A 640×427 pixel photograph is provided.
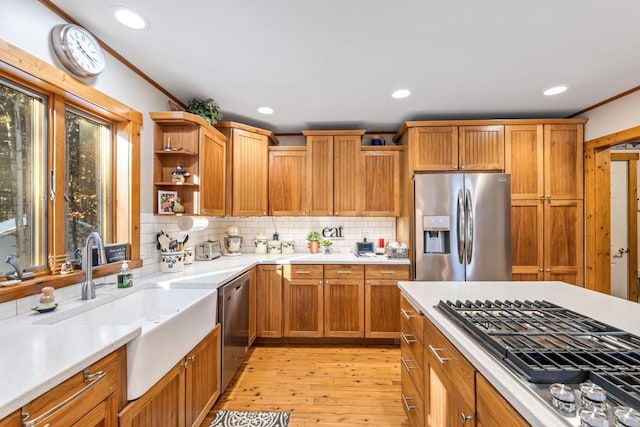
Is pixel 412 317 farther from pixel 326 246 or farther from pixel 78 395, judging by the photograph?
pixel 326 246

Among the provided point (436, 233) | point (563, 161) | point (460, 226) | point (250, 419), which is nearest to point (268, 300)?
point (250, 419)

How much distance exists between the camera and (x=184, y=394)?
5.13 feet

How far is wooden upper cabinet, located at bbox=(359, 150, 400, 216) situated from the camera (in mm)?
3375

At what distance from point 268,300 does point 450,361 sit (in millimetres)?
2252

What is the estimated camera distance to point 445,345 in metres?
1.18

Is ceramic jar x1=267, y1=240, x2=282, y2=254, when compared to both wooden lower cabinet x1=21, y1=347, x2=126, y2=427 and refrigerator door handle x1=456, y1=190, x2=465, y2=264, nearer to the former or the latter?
refrigerator door handle x1=456, y1=190, x2=465, y2=264

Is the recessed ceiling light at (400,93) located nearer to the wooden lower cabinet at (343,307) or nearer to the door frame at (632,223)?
the wooden lower cabinet at (343,307)

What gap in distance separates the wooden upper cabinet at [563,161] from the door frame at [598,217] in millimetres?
94

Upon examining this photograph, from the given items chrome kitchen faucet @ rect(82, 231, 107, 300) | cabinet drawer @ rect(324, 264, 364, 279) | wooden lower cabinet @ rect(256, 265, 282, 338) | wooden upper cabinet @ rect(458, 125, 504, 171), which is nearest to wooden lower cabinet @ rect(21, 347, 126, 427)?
chrome kitchen faucet @ rect(82, 231, 107, 300)

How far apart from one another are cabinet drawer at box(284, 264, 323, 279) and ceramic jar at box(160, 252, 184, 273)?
1076 mm

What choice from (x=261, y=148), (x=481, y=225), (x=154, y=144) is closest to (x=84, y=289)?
(x=154, y=144)

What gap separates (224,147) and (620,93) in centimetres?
388

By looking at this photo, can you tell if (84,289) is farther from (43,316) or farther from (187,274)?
(187,274)

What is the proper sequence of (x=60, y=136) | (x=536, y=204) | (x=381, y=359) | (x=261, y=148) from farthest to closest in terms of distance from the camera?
1. (x=261, y=148)
2. (x=536, y=204)
3. (x=381, y=359)
4. (x=60, y=136)
